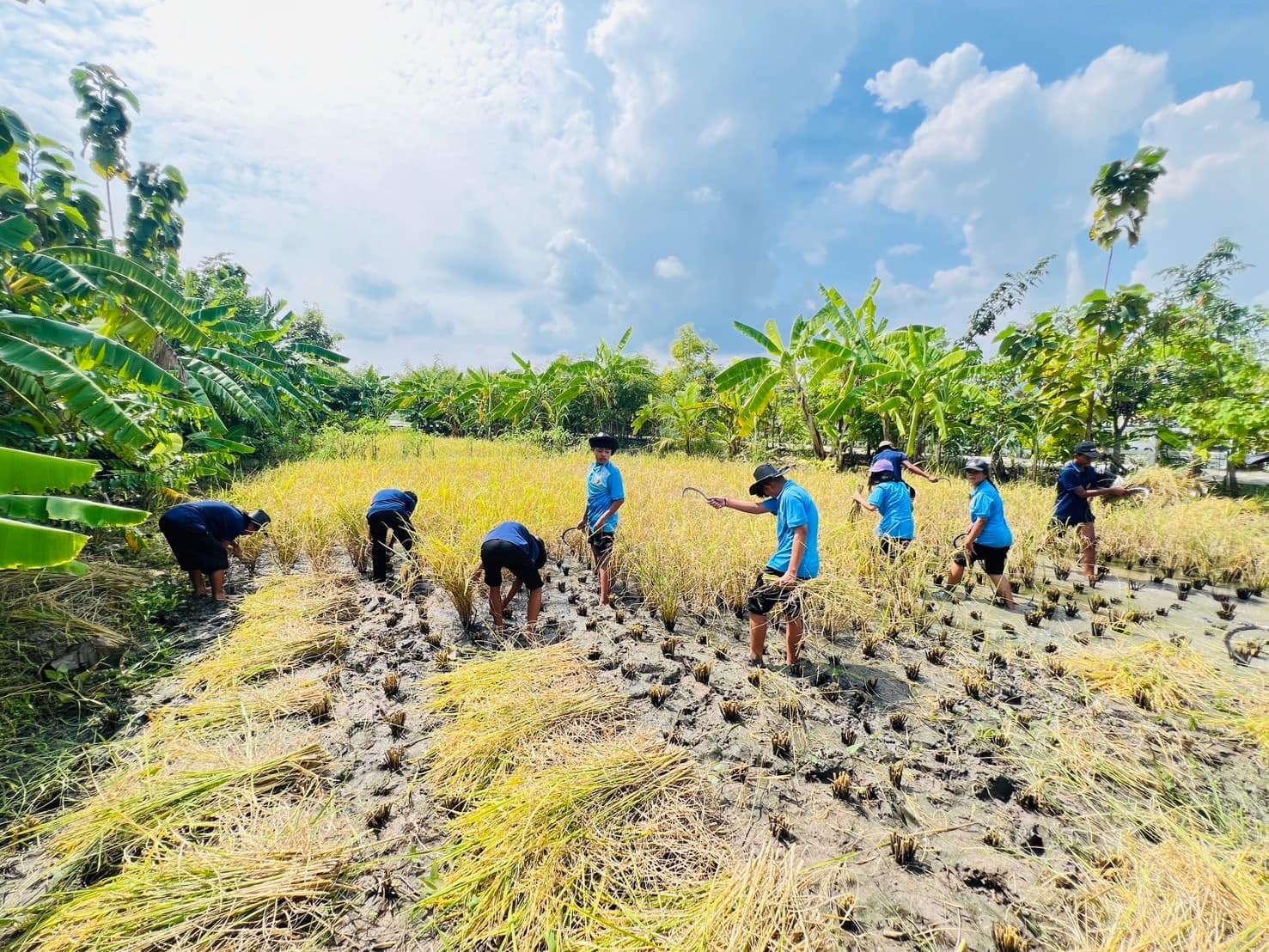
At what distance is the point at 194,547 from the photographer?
455cm

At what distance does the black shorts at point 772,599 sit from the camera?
3312mm

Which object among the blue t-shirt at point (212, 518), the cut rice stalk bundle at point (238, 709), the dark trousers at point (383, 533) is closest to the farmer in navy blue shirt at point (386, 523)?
the dark trousers at point (383, 533)

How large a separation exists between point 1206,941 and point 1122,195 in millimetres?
13445

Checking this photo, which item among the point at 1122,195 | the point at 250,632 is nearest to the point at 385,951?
the point at 250,632

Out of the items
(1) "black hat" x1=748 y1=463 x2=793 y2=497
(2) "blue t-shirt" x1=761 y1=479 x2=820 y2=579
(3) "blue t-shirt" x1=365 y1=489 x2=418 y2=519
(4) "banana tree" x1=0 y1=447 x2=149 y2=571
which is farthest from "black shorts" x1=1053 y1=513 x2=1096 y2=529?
(4) "banana tree" x1=0 y1=447 x2=149 y2=571

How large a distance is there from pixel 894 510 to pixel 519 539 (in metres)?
3.86

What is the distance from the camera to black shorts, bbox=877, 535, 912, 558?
4.64 m

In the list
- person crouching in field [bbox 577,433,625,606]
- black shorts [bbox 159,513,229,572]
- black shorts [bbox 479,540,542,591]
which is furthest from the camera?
person crouching in field [bbox 577,433,625,606]

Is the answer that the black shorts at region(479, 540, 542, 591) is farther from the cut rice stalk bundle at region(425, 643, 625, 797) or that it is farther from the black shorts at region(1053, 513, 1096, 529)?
the black shorts at region(1053, 513, 1096, 529)

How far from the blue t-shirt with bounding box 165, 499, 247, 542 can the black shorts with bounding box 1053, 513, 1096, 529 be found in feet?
31.6

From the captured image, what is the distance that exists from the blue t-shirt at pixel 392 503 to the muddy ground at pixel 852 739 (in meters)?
0.91

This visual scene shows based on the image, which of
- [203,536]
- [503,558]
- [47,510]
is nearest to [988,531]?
[503,558]

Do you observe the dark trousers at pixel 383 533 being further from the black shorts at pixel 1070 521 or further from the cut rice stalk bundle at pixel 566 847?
the black shorts at pixel 1070 521

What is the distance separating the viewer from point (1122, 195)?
937cm
